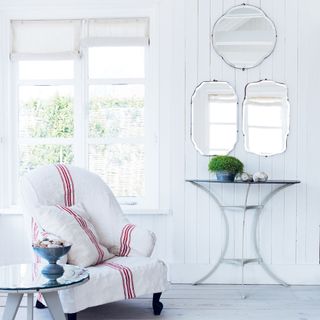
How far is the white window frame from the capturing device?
14.4 ft

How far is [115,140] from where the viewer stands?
4.48 meters

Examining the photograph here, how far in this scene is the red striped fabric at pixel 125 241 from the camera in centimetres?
346

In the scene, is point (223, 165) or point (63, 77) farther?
point (63, 77)

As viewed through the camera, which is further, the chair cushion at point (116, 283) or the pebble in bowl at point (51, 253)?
the chair cushion at point (116, 283)

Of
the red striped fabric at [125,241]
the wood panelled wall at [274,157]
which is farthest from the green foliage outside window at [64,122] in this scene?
the red striped fabric at [125,241]

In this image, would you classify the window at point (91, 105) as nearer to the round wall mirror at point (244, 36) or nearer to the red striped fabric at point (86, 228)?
the round wall mirror at point (244, 36)

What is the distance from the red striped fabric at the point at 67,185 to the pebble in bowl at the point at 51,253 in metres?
1.05

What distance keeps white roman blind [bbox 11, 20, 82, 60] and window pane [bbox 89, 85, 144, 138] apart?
0.45 meters

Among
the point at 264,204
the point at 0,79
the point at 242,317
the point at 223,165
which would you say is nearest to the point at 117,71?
the point at 0,79

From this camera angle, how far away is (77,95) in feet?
14.7

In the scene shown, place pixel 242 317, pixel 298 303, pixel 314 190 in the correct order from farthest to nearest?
1. pixel 314 190
2. pixel 298 303
3. pixel 242 317

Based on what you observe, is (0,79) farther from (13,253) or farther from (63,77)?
(13,253)

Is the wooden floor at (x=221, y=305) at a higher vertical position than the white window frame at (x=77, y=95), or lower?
lower

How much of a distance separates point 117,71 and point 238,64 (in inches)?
41.0
